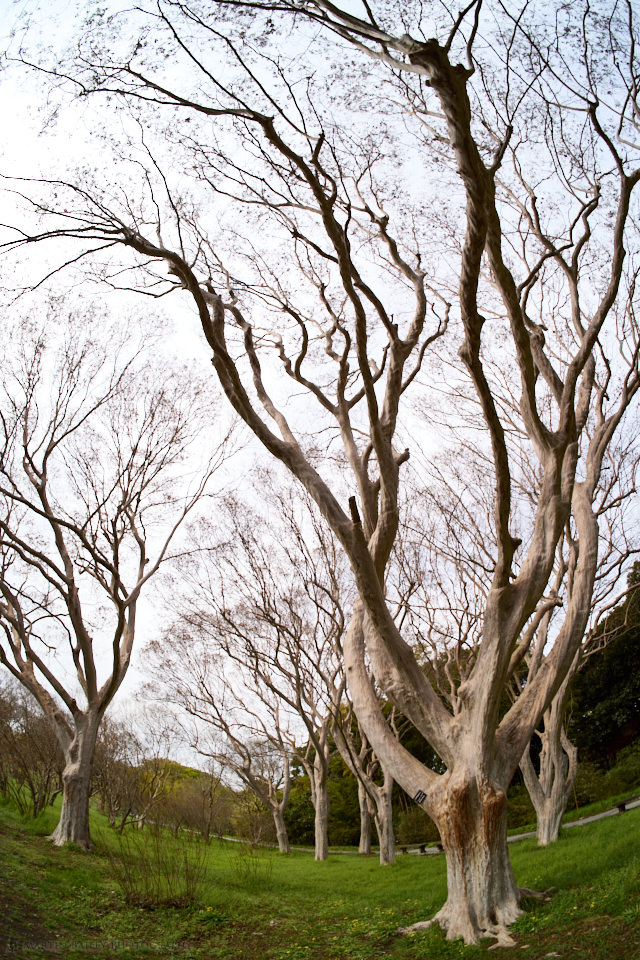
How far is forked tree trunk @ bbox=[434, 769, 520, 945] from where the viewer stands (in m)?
5.45

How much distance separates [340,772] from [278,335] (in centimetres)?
2293

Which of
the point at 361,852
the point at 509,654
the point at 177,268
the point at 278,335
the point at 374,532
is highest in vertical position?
the point at 278,335

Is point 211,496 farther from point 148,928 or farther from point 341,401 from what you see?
point 148,928

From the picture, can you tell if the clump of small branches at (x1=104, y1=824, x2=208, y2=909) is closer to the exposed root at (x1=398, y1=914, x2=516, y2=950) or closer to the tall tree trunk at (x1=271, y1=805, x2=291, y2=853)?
the exposed root at (x1=398, y1=914, x2=516, y2=950)

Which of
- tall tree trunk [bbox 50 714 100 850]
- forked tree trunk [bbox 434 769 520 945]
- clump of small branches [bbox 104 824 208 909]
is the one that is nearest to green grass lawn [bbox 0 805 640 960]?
clump of small branches [bbox 104 824 208 909]

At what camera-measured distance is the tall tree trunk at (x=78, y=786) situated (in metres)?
11.2

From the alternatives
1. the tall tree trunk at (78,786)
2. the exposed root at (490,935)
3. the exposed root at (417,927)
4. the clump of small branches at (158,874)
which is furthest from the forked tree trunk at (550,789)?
the tall tree trunk at (78,786)

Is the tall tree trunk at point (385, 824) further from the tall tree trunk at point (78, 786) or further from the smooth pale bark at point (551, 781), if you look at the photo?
the tall tree trunk at point (78, 786)

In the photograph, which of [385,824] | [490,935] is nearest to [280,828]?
[385,824]

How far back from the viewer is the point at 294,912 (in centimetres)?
791

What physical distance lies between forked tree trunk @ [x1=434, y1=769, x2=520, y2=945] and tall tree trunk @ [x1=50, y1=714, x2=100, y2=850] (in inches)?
312

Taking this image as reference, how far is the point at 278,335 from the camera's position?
28.5ft

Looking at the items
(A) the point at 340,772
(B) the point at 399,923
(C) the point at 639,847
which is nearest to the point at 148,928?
(B) the point at 399,923

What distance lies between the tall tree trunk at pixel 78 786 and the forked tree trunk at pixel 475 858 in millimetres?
7932
